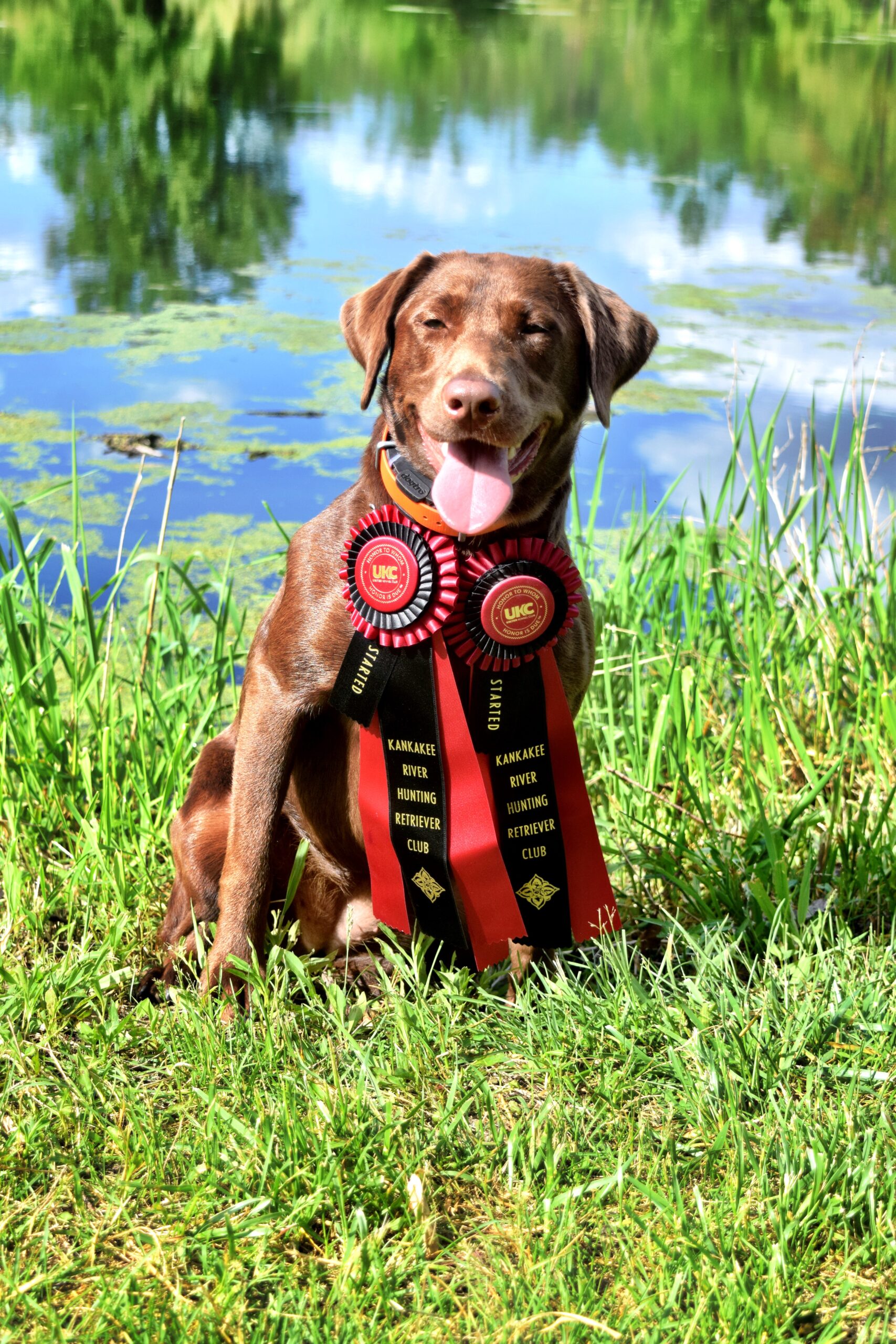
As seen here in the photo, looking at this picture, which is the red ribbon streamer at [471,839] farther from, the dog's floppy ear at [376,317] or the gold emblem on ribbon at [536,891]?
the dog's floppy ear at [376,317]

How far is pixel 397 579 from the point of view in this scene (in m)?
2.29

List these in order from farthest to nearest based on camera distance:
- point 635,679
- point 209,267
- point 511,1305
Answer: point 209,267 < point 635,679 < point 511,1305

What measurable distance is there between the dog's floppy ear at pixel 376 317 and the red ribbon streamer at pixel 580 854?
2.75ft

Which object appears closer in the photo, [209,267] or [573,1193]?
[573,1193]

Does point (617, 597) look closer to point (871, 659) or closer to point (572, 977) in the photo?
point (871, 659)

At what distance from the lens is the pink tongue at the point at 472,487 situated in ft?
7.22

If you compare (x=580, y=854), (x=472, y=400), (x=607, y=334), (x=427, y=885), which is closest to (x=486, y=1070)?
(x=427, y=885)

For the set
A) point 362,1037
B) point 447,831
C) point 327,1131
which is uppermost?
point 447,831

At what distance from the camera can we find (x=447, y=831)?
8.23 ft

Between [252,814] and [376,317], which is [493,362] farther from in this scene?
[252,814]

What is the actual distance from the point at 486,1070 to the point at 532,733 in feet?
2.24

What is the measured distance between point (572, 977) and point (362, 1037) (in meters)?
0.47

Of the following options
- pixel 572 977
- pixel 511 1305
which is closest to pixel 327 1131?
pixel 511 1305

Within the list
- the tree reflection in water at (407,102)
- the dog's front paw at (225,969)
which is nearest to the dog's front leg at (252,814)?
the dog's front paw at (225,969)
